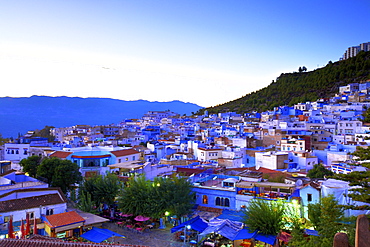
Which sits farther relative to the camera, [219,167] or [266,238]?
[219,167]

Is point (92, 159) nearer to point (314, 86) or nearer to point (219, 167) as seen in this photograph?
point (219, 167)

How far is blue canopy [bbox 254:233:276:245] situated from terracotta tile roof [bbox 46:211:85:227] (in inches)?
284

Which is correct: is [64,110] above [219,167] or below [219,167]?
above

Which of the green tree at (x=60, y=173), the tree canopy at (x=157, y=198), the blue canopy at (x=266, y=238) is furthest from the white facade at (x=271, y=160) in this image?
the green tree at (x=60, y=173)

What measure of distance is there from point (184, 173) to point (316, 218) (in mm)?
9986

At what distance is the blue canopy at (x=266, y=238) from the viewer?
1185cm

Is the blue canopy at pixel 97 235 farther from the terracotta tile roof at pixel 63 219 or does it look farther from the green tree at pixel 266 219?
the green tree at pixel 266 219

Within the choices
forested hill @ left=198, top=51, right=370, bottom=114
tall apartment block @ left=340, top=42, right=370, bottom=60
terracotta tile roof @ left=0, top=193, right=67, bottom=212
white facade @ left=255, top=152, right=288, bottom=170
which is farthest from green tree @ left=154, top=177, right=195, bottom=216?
tall apartment block @ left=340, top=42, right=370, bottom=60

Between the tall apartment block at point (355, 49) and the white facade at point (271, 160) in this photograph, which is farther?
the tall apartment block at point (355, 49)

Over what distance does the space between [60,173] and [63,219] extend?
586cm

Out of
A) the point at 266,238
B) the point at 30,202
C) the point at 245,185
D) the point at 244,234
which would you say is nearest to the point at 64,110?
the point at 30,202

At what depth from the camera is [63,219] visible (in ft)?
43.9

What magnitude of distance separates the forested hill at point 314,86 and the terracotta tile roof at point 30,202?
2358 inches

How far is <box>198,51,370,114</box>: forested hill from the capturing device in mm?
73312
